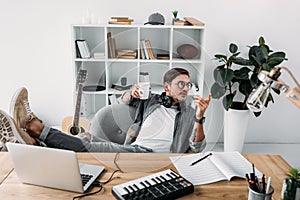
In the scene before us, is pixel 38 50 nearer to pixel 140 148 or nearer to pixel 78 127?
pixel 78 127

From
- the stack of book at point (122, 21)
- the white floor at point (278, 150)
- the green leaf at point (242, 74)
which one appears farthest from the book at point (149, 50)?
the white floor at point (278, 150)

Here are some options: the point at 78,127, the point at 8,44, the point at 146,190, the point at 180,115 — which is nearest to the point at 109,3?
the point at 8,44

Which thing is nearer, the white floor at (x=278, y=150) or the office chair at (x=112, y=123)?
the office chair at (x=112, y=123)

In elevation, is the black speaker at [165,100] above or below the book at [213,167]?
above

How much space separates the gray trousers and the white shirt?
4 cm

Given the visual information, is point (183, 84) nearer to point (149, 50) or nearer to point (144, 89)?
point (144, 89)

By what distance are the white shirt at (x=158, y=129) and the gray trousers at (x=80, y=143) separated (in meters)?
0.04

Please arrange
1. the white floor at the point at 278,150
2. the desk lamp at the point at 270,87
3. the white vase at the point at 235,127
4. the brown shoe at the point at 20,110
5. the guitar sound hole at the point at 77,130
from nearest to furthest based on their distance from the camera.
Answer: the desk lamp at the point at 270,87, the guitar sound hole at the point at 77,130, the brown shoe at the point at 20,110, the white vase at the point at 235,127, the white floor at the point at 278,150

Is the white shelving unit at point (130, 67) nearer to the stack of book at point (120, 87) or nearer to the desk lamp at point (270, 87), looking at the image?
the stack of book at point (120, 87)

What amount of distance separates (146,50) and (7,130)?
0.81m

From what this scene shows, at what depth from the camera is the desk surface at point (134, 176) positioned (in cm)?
127

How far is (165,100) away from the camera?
4.81 feet

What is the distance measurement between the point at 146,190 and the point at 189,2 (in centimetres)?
250

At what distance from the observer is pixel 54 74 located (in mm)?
3551
